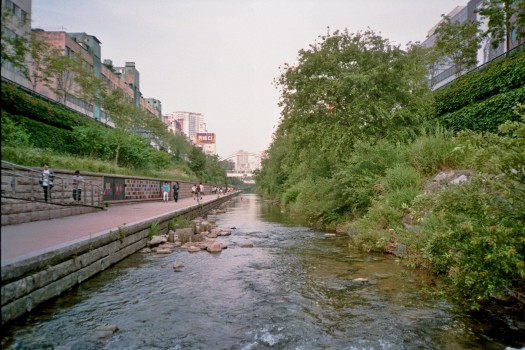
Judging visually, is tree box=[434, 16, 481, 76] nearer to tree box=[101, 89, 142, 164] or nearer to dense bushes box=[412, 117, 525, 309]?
dense bushes box=[412, 117, 525, 309]

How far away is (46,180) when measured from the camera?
11164 mm

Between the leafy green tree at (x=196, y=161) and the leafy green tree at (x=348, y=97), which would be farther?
the leafy green tree at (x=196, y=161)

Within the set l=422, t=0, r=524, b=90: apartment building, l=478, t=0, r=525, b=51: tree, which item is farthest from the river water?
l=422, t=0, r=524, b=90: apartment building

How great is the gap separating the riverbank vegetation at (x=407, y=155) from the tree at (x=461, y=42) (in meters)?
7.29

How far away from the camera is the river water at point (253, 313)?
482 centimetres

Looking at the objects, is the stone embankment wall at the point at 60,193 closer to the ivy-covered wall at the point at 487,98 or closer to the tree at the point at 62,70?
the tree at the point at 62,70

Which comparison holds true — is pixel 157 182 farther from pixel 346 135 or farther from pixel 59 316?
pixel 59 316

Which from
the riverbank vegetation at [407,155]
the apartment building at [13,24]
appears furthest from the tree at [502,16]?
the apartment building at [13,24]

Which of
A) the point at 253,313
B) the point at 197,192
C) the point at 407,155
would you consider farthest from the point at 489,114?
the point at 197,192

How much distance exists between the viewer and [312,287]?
24.3ft

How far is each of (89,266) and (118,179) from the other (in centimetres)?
1359

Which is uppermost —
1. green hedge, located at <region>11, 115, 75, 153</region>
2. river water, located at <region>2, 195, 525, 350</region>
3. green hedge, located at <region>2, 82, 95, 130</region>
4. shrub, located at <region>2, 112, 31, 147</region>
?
green hedge, located at <region>2, 82, 95, 130</region>

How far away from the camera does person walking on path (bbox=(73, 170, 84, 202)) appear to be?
44.8 feet

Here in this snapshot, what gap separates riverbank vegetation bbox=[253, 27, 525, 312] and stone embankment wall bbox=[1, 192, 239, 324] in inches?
212
